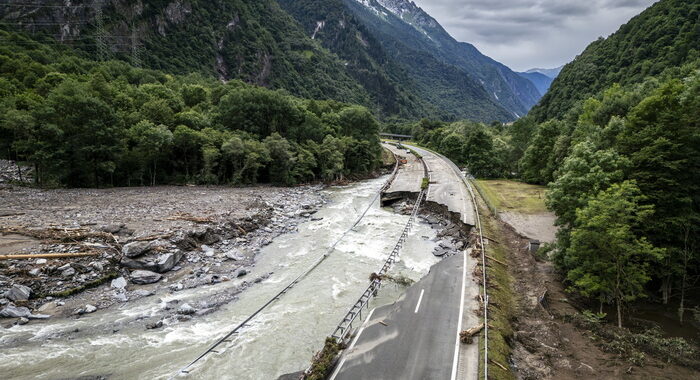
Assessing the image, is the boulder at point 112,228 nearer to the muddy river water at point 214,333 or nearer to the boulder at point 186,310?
the muddy river water at point 214,333

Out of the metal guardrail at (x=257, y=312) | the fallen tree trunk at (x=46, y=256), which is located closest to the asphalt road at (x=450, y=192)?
the metal guardrail at (x=257, y=312)

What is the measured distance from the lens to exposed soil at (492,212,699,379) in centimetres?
1470

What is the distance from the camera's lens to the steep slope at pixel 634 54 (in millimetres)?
91125

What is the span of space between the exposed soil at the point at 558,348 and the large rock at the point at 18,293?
2586 centimetres

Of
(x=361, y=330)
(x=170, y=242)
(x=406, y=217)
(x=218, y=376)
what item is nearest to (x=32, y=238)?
(x=170, y=242)

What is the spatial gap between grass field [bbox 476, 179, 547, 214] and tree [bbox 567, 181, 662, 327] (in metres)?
24.0

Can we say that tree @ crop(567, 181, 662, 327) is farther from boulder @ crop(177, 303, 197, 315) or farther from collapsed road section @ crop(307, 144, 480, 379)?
boulder @ crop(177, 303, 197, 315)

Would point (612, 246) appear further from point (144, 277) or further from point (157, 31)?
point (157, 31)

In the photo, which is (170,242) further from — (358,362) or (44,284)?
(358,362)

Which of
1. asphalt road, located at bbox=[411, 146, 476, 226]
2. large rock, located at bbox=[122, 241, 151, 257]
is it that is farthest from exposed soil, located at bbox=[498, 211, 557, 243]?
large rock, located at bbox=[122, 241, 151, 257]

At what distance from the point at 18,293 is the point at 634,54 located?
152m

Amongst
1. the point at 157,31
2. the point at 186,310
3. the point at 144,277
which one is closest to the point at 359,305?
the point at 186,310

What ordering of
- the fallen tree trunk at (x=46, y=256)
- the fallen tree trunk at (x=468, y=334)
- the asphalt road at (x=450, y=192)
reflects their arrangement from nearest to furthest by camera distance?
the fallen tree trunk at (x=468, y=334) < the fallen tree trunk at (x=46, y=256) < the asphalt road at (x=450, y=192)

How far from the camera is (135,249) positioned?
23469mm
